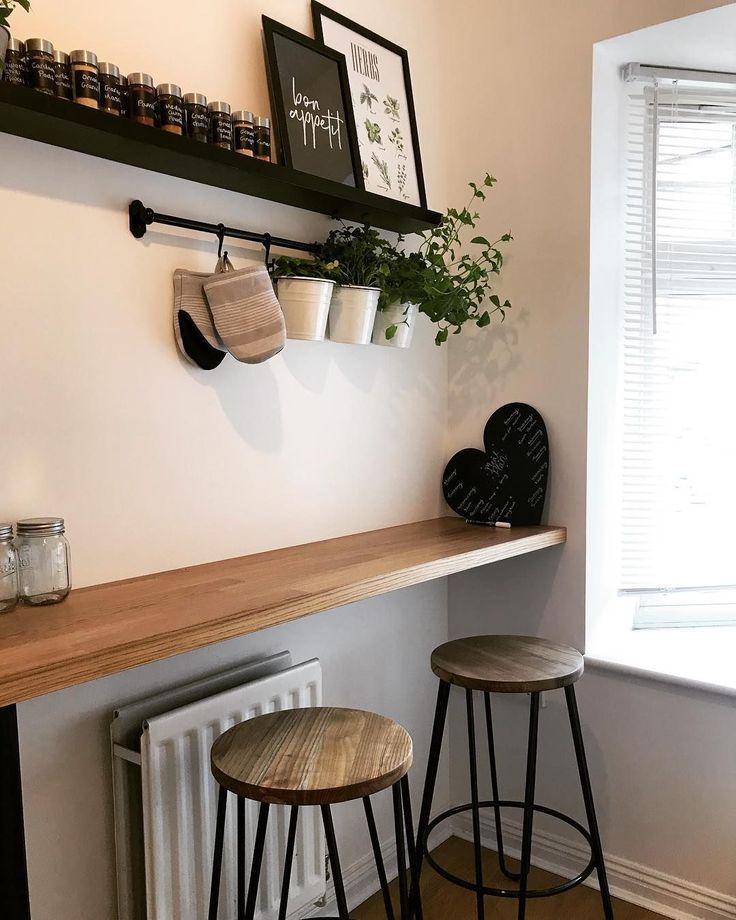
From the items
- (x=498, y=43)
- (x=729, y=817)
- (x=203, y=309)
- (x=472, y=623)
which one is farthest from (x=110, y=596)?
(x=498, y=43)

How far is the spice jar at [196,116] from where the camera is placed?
1511mm

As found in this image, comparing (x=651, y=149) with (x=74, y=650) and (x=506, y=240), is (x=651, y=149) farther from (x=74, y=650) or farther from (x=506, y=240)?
(x=74, y=650)

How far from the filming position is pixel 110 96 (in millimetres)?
1375

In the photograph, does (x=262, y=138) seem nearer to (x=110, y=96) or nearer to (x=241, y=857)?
→ (x=110, y=96)

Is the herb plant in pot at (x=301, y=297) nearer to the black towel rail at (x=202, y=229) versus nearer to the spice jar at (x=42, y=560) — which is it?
the black towel rail at (x=202, y=229)

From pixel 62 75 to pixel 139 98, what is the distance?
0.49 feet

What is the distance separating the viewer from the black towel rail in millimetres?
1518

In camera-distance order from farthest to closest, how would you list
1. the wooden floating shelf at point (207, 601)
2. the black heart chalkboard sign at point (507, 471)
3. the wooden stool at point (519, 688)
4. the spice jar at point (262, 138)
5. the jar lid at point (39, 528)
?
the black heart chalkboard sign at point (507, 471) → the wooden stool at point (519, 688) → the spice jar at point (262, 138) → the jar lid at point (39, 528) → the wooden floating shelf at point (207, 601)

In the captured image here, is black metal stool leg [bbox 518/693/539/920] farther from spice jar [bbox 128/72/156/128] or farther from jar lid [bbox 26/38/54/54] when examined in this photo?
jar lid [bbox 26/38/54/54]

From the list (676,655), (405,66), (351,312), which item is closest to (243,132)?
(351,312)

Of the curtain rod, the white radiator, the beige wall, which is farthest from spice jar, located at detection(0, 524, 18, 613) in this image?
the curtain rod

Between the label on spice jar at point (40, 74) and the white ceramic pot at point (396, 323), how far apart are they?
913mm

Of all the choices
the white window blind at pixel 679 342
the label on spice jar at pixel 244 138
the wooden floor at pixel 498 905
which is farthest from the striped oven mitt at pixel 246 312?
the wooden floor at pixel 498 905

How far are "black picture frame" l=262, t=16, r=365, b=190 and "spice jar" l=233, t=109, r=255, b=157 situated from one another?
0.50ft
